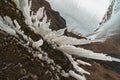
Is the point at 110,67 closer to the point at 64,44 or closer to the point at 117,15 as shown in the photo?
the point at 117,15

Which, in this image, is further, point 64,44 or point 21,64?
point 64,44

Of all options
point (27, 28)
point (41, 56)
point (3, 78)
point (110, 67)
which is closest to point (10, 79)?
point (3, 78)

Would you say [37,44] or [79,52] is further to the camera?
[79,52]

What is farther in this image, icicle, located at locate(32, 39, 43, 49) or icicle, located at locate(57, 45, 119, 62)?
icicle, located at locate(57, 45, 119, 62)

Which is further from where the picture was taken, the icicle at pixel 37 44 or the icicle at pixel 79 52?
the icicle at pixel 79 52

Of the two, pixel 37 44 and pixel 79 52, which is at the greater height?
pixel 79 52

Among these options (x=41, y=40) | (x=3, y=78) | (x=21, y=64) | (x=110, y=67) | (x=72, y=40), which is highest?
(x=110, y=67)

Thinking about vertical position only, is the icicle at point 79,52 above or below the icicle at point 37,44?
above

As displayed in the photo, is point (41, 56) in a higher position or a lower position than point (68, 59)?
lower

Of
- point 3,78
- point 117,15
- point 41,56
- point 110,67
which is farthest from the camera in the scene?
point 117,15

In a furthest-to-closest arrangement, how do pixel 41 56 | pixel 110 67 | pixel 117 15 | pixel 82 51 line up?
pixel 117 15 < pixel 110 67 < pixel 82 51 < pixel 41 56

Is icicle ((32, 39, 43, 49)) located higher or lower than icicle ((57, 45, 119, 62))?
lower
